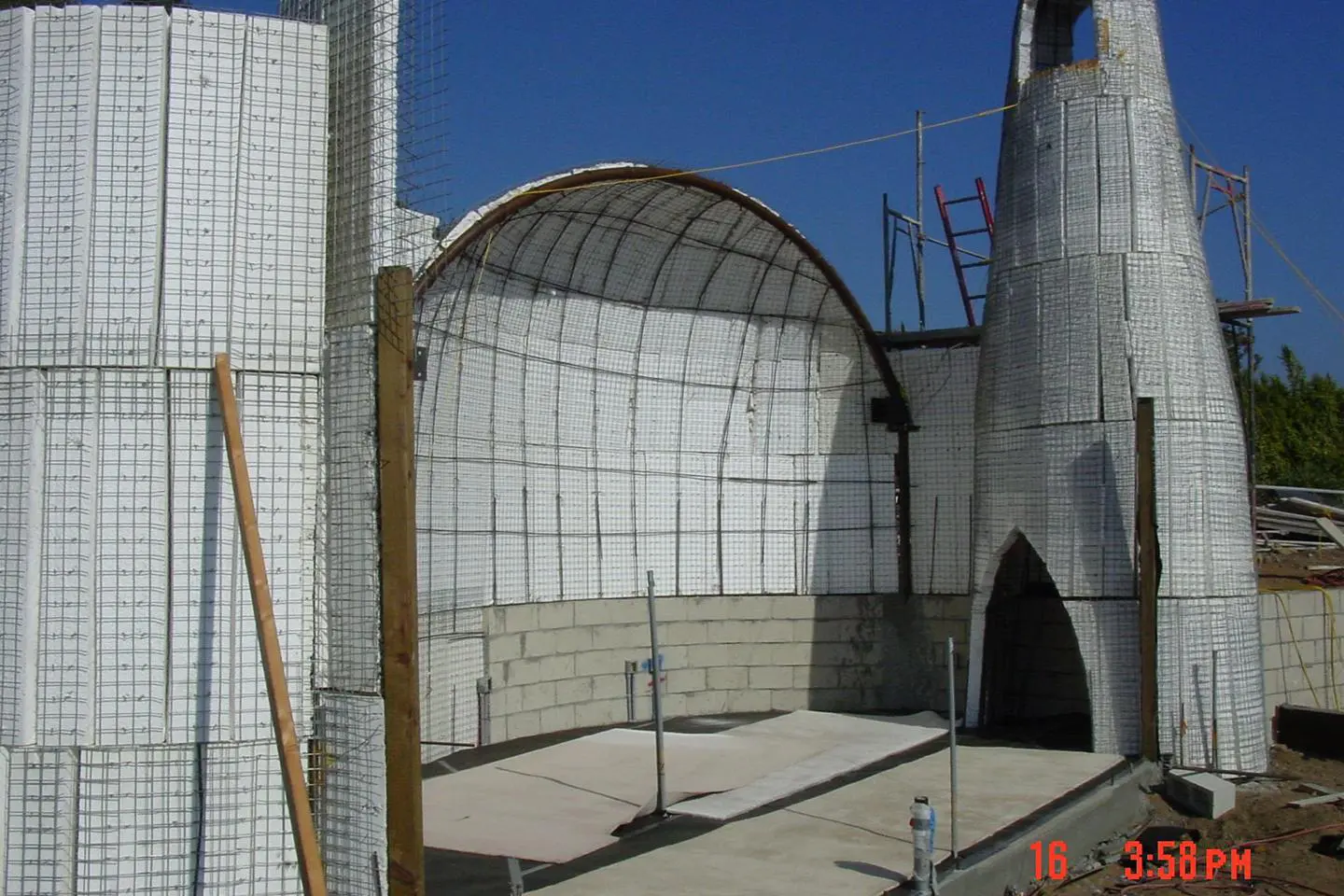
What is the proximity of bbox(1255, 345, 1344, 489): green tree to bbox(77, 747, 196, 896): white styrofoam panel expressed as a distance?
110 feet

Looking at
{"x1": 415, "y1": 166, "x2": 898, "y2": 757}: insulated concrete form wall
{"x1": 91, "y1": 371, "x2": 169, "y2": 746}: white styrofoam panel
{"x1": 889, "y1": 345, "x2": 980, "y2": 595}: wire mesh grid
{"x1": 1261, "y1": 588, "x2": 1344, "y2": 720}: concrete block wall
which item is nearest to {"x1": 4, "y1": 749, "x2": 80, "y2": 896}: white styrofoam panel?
{"x1": 91, "y1": 371, "x2": 169, "y2": 746}: white styrofoam panel

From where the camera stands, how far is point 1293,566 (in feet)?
63.4

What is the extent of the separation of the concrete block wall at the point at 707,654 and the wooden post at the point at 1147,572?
5.55 m

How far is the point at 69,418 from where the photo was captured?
6.53 metres

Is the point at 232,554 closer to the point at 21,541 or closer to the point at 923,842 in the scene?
the point at 21,541

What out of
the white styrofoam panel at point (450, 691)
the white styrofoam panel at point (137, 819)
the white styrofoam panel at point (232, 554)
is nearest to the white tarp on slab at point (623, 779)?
the white styrofoam panel at point (450, 691)

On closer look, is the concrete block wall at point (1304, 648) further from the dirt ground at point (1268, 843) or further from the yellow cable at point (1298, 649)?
the dirt ground at point (1268, 843)

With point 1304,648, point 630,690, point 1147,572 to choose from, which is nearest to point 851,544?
point 630,690

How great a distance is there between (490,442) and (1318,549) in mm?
14214

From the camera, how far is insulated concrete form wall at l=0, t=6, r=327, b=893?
21.0 ft

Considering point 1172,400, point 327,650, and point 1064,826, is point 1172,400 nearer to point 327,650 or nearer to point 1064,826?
point 1064,826

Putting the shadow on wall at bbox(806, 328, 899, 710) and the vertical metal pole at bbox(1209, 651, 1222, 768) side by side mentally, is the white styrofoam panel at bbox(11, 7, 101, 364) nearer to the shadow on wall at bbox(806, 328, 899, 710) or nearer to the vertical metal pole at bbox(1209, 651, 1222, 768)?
the vertical metal pole at bbox(1209, 651, 1222, 768)

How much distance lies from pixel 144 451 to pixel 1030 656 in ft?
43.9
